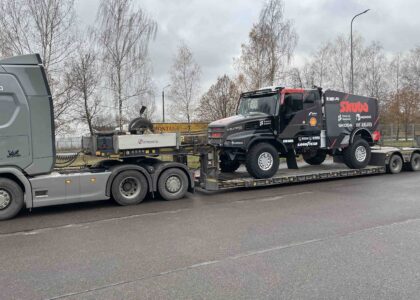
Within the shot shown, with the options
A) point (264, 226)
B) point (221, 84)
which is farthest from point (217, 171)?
point (221, 84)

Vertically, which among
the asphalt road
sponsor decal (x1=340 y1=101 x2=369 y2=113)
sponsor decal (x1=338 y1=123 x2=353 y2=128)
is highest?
sponsor decal (x1=340 y1=101 x2=369 y2=113)

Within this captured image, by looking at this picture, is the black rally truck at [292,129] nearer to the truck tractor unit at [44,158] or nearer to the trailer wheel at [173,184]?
the trailer wheel at [173,184]

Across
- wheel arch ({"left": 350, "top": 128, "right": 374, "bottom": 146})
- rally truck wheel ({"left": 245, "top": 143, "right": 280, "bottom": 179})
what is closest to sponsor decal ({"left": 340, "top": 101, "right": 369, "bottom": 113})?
wheel arch ({"left": 350, "top": 128, "right": 374, "bottom": 146})

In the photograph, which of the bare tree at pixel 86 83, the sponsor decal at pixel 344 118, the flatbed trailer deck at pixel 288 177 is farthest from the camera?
the bare tree at pixel 86 83

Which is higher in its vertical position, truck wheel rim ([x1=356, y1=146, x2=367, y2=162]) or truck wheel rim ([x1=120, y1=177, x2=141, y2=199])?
truck wheel rim ([x1=356, y1=146, x2=367, y2=162])

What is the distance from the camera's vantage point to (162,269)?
16.3 feet

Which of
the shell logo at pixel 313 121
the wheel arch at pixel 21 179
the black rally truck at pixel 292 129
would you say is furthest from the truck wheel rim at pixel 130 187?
the shell logo at pixel 313 121

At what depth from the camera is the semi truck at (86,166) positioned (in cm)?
821

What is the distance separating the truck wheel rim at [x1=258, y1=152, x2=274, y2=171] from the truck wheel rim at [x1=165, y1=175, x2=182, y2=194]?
2615 mm

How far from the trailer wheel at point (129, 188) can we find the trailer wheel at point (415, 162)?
10.6 metres

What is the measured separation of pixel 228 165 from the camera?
1319 cm

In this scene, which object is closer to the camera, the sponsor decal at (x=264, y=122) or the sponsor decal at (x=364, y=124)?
the sponsor decal at (x=264, y=122)

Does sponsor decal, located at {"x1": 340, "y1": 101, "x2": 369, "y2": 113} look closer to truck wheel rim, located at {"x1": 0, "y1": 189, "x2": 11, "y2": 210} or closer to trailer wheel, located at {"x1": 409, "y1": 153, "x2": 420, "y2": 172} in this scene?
trailer wheel, located at {"x1": 409, "y1": 153, "x2": 420, "y2": 172}

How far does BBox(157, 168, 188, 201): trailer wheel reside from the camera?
998 cm
